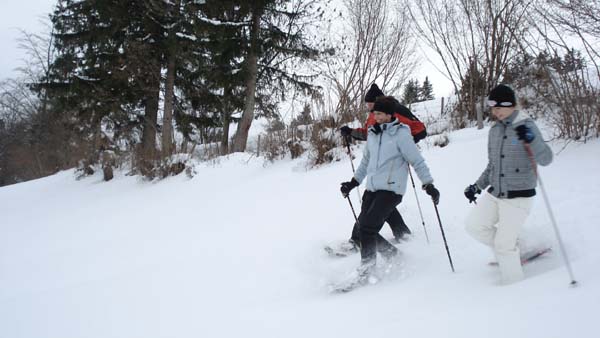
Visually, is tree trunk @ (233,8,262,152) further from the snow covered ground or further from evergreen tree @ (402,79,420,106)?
the snow covered ground

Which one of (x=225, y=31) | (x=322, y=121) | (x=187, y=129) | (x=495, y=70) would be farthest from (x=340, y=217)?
(x=187, y=129)

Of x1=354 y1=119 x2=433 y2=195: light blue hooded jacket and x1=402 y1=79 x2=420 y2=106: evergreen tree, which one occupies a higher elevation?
x1=402 y1=79 x2=420 y2=106: evergreen tree

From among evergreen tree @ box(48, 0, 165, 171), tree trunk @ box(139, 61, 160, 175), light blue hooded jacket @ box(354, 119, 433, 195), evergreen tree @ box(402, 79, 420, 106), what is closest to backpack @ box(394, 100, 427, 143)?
light blue hooded jacket @ box(354, 119, 433, 195)

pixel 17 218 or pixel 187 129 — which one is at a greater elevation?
pixel 187 129

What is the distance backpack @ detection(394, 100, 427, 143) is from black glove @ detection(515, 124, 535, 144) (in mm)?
1239

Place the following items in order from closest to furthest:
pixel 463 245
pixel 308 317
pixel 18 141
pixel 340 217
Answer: pixel 308 317
pixel 463 245
pixel 340 217
pixel 18 141

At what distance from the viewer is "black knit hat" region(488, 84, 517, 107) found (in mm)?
2568

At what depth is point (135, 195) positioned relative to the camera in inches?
344

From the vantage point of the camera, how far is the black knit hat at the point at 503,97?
2568 millimetres

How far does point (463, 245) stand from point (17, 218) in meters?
9.84

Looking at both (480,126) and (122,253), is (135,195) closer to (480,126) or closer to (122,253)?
(122,253)

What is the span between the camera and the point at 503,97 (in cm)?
258

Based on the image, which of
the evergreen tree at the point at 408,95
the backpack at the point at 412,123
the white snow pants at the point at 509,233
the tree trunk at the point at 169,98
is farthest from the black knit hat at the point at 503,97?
the tree trunk at the point at 169,98

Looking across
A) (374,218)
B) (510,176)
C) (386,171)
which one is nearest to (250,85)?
(386,171)
